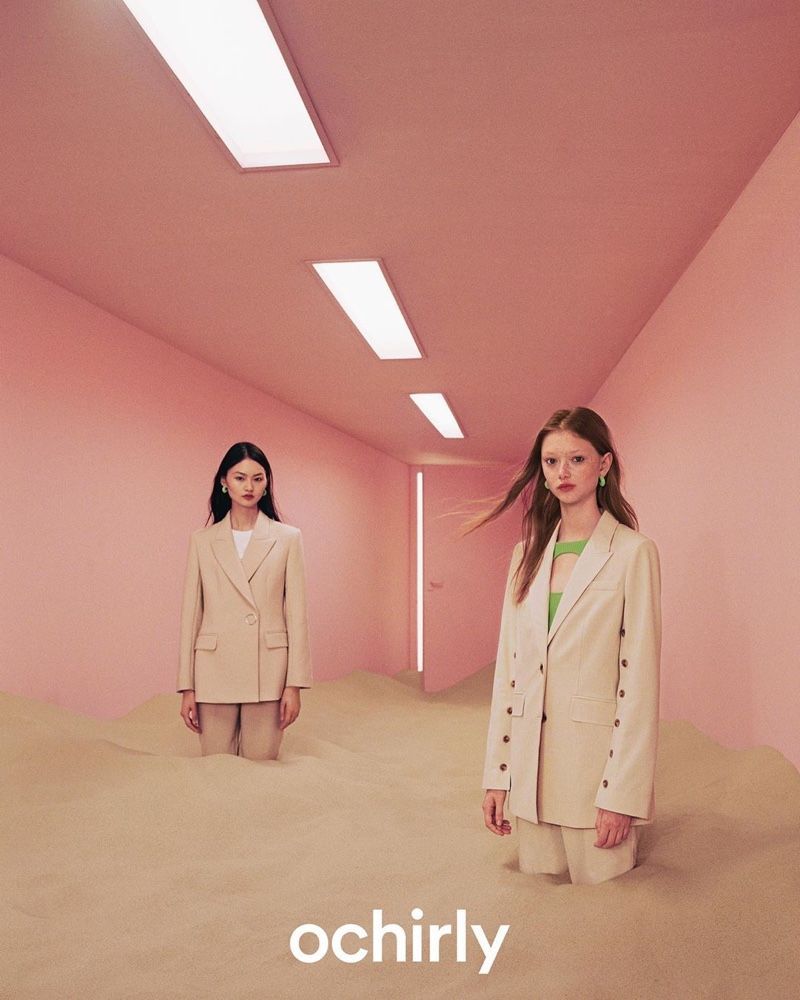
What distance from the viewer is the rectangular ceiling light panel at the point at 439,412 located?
7.96m

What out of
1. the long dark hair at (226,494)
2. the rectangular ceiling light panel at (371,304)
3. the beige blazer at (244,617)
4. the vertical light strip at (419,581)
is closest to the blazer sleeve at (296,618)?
the beige blazer at (244,617)

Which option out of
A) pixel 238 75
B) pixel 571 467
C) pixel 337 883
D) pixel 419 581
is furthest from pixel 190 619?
pixel 419 581

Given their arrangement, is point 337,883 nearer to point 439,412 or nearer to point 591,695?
point 591,695

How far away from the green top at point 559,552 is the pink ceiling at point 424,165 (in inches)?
54.7

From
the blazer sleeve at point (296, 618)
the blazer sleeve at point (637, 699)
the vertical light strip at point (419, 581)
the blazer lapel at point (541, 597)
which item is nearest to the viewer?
the blazer sleeve at point (637, 699)

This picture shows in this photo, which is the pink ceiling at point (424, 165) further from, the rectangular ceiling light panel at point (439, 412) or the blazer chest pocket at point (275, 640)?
the rectangular ceiling light panel at point (439, 412)

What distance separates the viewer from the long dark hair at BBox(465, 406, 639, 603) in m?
2.72

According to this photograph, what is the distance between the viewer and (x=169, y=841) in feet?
10.7

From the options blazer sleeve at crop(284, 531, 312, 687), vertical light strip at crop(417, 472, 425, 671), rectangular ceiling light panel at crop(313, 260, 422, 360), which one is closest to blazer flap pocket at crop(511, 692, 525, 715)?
blazer sleeve at crop(284, 531, 312, 687)

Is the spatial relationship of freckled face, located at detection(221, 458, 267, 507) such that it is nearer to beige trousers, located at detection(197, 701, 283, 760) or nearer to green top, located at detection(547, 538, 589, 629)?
beige trousers, located at detection(197, 701, 283, 760)

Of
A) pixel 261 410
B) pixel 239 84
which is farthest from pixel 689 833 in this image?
pixel 261 410

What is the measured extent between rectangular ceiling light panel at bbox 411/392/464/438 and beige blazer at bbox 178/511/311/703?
12.3 ft

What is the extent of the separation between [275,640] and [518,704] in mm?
1870

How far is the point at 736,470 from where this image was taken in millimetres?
3602
